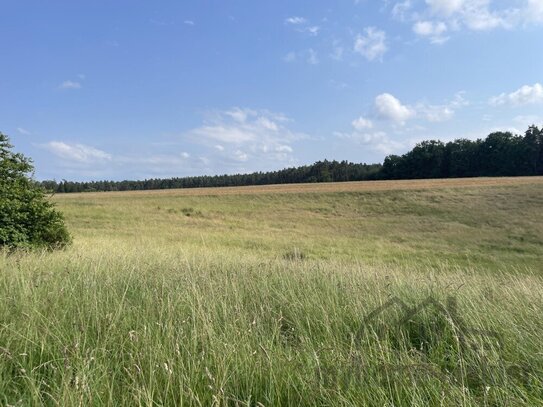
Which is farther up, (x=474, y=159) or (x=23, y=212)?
(x=474, y=159)

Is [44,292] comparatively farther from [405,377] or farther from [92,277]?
[405,377]

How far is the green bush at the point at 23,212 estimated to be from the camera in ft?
39.3

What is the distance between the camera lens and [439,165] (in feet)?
375

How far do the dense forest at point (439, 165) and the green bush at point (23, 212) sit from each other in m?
92.5

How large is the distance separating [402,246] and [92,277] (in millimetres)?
25290

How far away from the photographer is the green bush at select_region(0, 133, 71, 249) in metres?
12.0

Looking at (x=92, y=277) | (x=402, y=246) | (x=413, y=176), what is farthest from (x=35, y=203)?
(x=413, y=176)

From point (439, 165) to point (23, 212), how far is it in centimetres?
11740

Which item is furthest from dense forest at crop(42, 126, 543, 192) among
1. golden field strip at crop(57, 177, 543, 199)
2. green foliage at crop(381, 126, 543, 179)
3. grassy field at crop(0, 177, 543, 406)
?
grassy field at crop(0, 177, 543, 406)

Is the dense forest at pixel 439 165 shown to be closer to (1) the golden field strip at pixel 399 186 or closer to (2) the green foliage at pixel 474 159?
(2) the green foliage at pixel 474 159

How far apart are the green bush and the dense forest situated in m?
92.5

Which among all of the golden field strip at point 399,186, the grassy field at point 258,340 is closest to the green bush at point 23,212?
the grassy field at point 258,340

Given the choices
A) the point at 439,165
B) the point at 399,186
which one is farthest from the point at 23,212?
the point at 439,165

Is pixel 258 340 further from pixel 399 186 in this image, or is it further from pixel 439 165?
pixel 439 165
